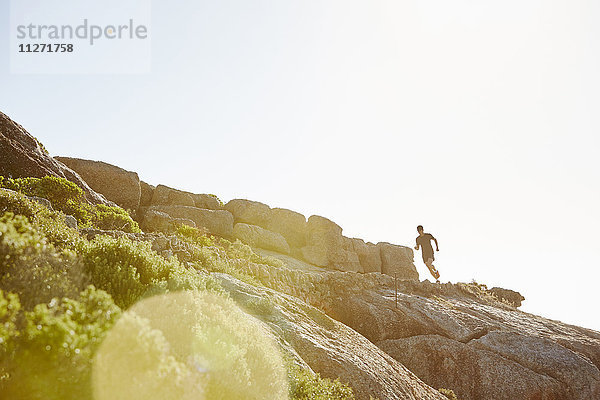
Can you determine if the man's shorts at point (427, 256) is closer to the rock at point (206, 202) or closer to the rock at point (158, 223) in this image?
the rock at point (158, 223)

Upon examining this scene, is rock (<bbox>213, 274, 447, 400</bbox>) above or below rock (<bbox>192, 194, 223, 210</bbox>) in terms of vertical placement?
below

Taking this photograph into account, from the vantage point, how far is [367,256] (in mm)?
42281

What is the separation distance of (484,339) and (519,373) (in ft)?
5.31

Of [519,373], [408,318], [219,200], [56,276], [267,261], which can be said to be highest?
[219,200]

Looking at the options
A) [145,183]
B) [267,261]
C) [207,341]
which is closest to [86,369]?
[207,341]

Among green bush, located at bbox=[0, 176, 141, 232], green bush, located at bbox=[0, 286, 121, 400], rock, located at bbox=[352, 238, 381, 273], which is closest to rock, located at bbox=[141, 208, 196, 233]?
green bush, located at bbox=[0, 176, 141, 232]

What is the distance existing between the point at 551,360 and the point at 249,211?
28.5 metres

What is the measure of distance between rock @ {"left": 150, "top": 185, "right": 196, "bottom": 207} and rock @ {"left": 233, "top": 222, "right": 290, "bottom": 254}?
5.24 meters

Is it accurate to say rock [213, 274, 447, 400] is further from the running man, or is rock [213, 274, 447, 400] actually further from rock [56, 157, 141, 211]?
rock [56, 157, 141, 211]

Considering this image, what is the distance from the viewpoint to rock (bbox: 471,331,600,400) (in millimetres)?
13305

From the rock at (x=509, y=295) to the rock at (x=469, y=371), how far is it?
13.9 meters

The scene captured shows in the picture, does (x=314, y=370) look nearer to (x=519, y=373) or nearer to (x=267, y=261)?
(x=519, y=373)

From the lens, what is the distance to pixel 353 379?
302 inches

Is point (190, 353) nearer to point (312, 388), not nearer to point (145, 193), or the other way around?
point (312, 388)
